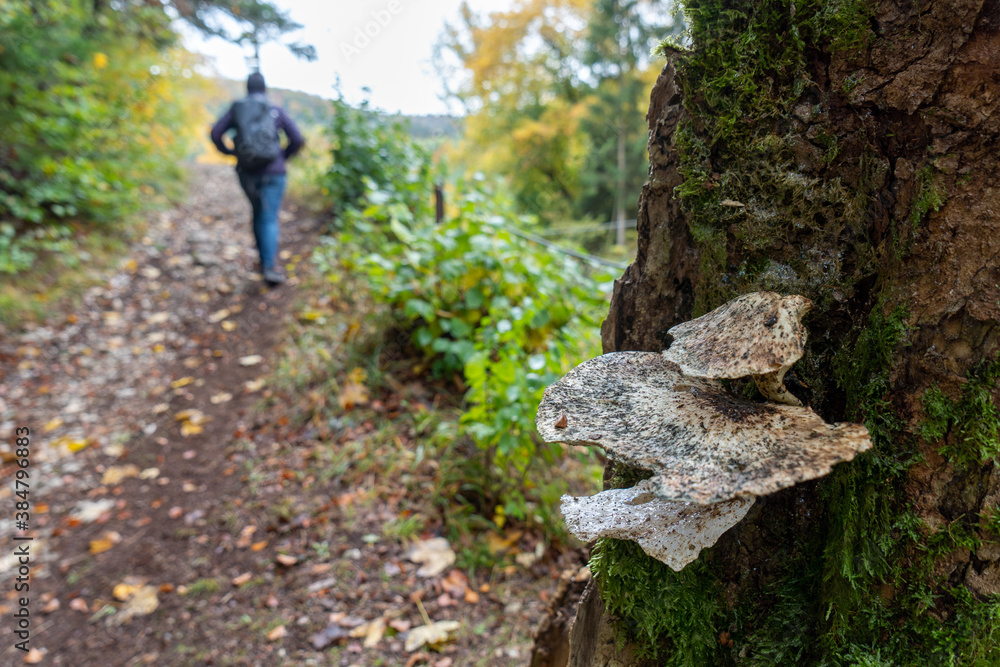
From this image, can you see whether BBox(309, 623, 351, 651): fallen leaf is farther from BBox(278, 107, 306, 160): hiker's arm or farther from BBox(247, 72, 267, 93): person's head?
BBox(247, 72, 267, 93): person's head

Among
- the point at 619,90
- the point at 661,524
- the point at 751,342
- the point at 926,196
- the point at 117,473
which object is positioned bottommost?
the point at 117,473

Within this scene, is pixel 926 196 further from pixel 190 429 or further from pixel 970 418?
pixel 190 429

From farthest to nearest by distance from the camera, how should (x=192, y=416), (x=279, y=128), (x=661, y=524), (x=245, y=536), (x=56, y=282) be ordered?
(x=279, y=128) → (x=56, y=282) → (x=192, y=416) → (x=245, y=536) → (x=661, y=524)

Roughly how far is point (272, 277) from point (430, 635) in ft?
16.0

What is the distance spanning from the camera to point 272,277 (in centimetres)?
605

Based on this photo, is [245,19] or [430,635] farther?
[245,19]

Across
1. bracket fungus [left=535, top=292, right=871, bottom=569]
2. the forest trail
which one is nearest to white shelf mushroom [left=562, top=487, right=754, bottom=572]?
bracket fungus [left=535, top=292, right=871, bottom=569]

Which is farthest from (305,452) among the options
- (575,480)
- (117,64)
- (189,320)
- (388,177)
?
(117,64)

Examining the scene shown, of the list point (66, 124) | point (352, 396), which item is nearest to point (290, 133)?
point (66, 124)

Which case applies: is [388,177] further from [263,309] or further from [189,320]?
[189,320]

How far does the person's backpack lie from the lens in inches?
222

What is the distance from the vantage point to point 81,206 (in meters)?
6.45

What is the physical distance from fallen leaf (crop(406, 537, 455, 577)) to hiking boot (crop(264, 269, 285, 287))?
170 inches

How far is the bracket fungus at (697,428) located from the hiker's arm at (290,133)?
20.5ft
